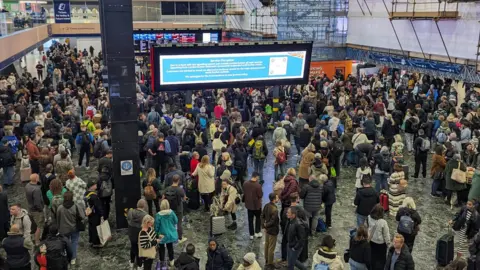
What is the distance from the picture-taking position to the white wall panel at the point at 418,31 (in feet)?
58.9

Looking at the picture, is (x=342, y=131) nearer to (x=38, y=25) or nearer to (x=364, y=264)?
(x=364, y=264)

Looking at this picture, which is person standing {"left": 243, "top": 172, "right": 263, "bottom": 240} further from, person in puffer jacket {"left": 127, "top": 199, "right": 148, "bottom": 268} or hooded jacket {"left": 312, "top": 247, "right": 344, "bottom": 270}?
hooded jacket {"left": 312, "top": 247, "right": 344, "bottom": 270}

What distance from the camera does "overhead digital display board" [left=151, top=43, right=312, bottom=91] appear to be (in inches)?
558

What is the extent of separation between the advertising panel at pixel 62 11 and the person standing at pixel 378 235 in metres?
33.9

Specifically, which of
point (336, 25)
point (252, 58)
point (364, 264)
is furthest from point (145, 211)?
point (336, 25)

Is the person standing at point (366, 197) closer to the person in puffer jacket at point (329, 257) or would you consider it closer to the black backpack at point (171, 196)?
the person in puffer jacket at point (329, 257)

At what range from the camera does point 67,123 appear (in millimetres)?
14133

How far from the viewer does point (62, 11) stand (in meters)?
36.2

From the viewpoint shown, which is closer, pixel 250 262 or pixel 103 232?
pixel 250 262

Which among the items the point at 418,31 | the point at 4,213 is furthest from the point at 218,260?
the point at 418,31

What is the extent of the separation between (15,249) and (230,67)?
9.54 metres

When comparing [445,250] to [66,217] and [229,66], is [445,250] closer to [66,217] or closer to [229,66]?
[66,217]

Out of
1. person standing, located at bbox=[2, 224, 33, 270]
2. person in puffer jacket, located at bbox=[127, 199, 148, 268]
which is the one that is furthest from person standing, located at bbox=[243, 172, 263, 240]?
person standing, located at bbox=[2, 224, 33, 270]

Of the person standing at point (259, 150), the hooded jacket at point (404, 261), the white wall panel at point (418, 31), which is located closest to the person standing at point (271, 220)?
the hooded jacket at point (404, 261)
